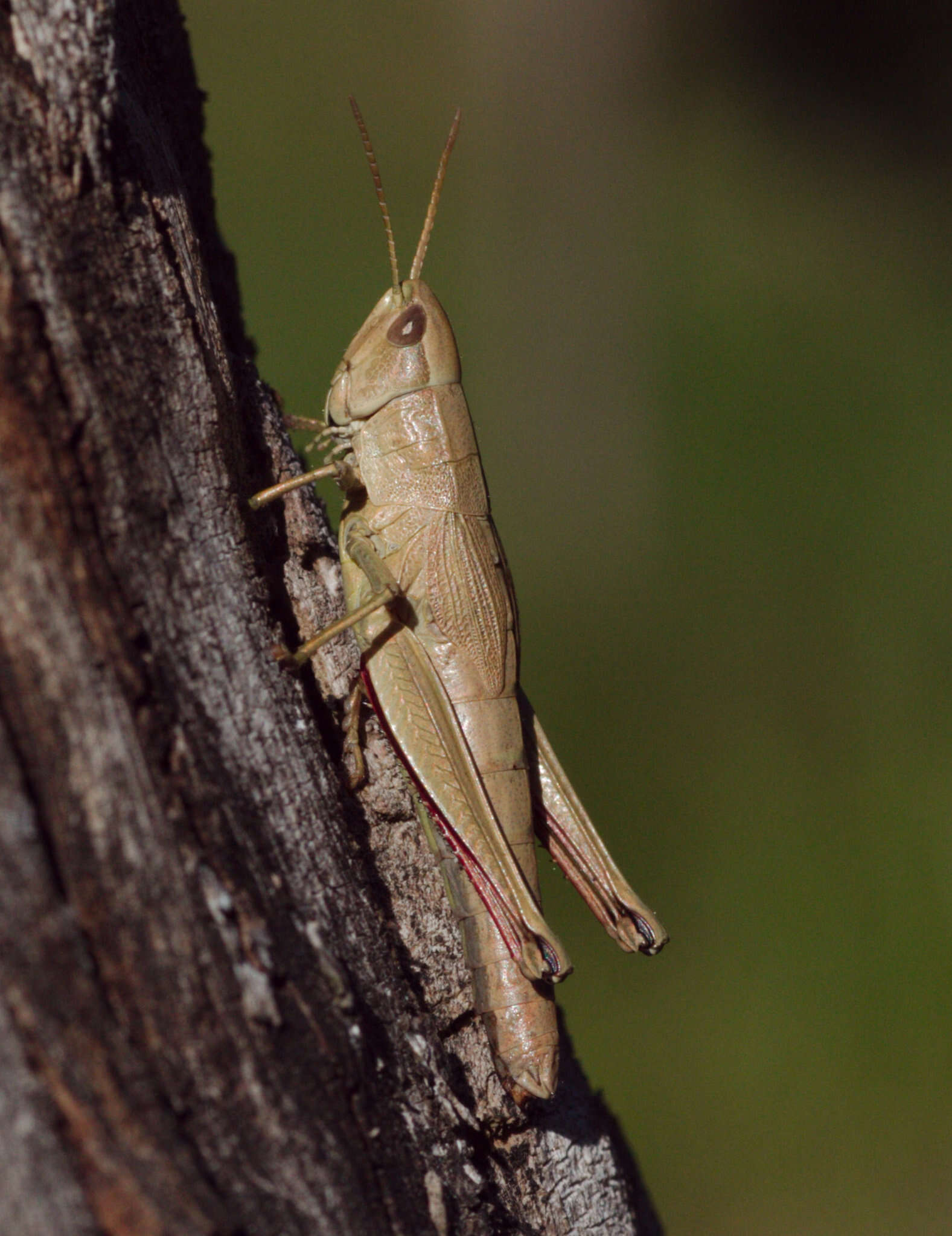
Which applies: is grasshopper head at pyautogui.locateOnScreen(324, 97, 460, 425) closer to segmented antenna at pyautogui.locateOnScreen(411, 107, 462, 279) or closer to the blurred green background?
segmented antenna at pyautogui.locateOnScreen(411, 107, 462, 279)

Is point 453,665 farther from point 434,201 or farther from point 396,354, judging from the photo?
point 434,201

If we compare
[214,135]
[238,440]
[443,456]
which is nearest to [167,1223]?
[238,440]

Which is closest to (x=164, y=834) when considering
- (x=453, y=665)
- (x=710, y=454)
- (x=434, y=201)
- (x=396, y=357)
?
(x=453, y=665)

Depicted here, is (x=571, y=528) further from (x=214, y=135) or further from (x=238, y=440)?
(x=238, y=440)

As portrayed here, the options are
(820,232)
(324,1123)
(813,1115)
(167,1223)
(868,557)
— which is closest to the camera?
(167,1223)

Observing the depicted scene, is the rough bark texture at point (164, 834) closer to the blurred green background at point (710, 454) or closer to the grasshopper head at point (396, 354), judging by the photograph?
the grasshopper head at point (396, 354)

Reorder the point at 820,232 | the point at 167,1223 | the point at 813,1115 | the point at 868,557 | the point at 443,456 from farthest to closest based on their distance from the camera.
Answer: the point at 820,232
the point at 868,557
the point at 813,1115
the point at 443,456
the point at 167,1223

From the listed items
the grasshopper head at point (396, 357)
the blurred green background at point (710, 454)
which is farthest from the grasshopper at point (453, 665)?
the blurred green background at point (710, 454)
